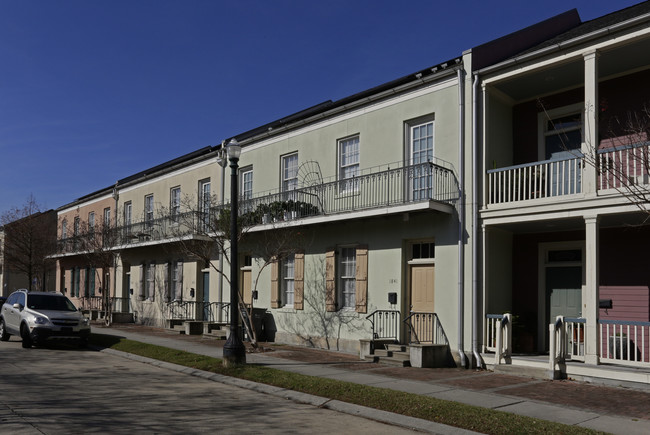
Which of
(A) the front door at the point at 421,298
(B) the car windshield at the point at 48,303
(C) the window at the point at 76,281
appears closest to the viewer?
(A) the front door at the point at 421,298

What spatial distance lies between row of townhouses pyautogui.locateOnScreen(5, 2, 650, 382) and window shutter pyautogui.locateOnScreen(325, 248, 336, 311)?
0.19ft

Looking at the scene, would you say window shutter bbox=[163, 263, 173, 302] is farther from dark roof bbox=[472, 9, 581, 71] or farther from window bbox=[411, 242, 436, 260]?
dark roof bbox=[472, 9, 581, 71]

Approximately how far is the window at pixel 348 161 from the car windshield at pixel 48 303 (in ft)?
29.1

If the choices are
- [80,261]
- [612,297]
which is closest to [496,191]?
[612,297]

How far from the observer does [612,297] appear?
12914 mm

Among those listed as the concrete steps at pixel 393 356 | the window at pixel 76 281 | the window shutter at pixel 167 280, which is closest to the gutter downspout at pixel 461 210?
the concrete steps at pixel 393 356

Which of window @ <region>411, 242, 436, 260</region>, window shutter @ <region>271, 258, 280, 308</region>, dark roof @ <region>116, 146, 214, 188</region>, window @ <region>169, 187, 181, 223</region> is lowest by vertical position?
window shutter @ <region>271, 258, 280, 308</region>

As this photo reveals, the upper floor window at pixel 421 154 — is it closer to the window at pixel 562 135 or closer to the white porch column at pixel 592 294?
the window at pixel 562 135

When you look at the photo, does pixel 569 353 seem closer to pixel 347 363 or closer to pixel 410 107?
pixel 347 363

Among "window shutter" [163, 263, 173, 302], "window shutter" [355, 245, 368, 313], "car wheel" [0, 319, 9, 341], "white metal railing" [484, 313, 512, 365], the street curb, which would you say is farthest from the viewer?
"window shutter" [163, 263, 173, 302]

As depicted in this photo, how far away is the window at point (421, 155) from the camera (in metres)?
14.3

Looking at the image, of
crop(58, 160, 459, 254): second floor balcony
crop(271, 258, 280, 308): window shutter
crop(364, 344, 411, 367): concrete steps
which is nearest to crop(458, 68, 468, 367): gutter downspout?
crop(58, 160, 459, 254): second floor balcony

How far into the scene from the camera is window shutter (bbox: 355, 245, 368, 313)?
1566cm

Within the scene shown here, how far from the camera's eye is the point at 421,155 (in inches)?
589
